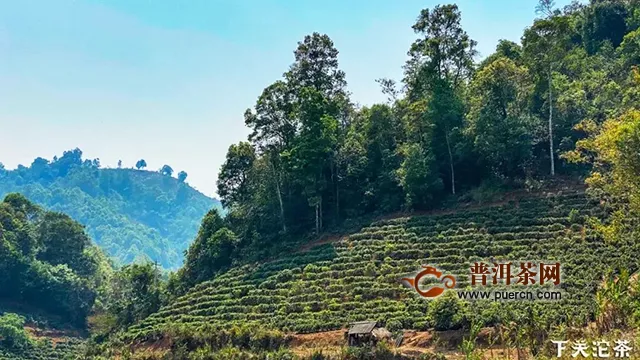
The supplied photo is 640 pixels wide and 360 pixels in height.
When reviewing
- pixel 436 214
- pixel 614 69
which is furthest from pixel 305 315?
pixel 614 69

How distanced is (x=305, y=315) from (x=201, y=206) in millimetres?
180369

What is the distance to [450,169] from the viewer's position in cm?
2847

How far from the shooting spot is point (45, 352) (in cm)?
3516

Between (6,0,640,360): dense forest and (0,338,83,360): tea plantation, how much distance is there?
2.30 metres

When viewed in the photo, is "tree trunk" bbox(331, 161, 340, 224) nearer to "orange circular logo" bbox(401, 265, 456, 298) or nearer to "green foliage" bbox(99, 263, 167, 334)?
"orange circular logo" bbox(401, 265, 456, 298)

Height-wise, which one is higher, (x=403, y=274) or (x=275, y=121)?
(x=275, y=121)

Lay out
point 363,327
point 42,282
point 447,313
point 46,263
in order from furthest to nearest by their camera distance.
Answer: point 46,263, point 42,282, point 363,327, point 447,313

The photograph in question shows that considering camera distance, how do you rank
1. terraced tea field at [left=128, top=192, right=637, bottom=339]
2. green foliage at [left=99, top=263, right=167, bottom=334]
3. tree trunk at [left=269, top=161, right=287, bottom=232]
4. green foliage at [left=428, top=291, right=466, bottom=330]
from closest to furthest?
green foliage at [left=428, top=291, right=466, bottom=330], terraced tea field at [left=128, top=192, right=637, bottom=339], green foliage at [left=99, top=263, right=167, bottom=334], tree trunk at [left=269, top=161, right=287, bottom=232]

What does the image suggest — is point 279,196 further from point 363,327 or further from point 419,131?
point 363,327

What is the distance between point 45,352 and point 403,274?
2411 cm

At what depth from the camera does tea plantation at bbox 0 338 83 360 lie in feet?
110

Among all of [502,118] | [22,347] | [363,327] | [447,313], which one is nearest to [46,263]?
[22,347]

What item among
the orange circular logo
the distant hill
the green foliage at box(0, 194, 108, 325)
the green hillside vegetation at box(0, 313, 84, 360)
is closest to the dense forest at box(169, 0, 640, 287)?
the orange circular logo

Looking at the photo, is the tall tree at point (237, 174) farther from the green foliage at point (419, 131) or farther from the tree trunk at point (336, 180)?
the tree trunk at point (336, 180)
